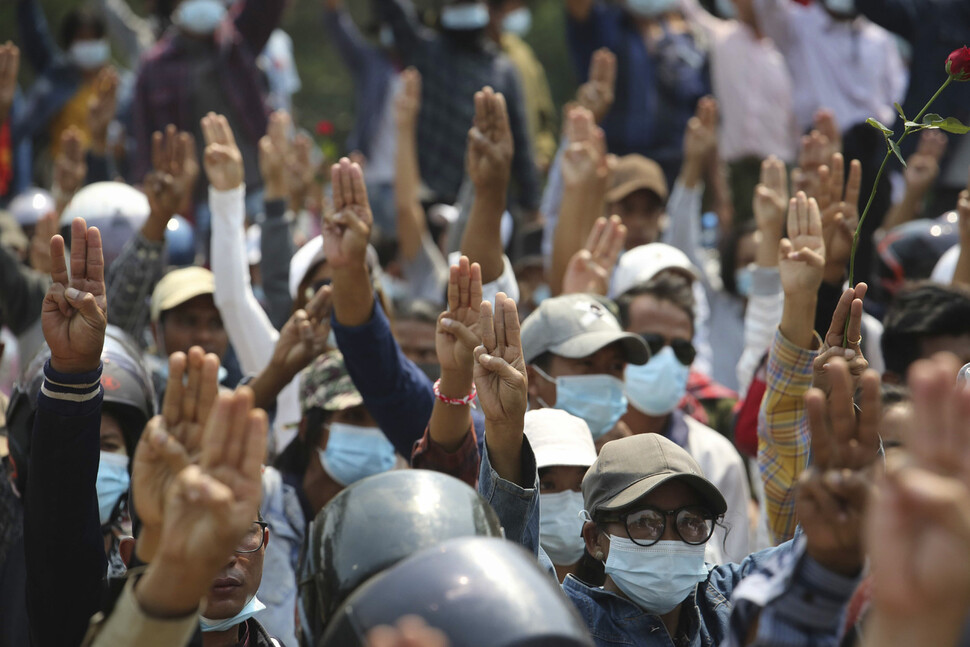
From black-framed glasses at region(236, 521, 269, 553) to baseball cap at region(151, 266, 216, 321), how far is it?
2.27 metres

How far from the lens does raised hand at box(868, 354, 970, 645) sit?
1.82 meters

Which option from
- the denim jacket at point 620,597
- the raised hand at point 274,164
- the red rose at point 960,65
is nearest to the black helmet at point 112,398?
the denim jacket at point 620,597

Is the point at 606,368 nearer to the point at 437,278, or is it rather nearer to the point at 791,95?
the point at 437,278

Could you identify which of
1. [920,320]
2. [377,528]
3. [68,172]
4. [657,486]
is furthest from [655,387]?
[68,172]

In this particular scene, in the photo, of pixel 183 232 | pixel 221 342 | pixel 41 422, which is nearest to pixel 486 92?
pixel 221 342

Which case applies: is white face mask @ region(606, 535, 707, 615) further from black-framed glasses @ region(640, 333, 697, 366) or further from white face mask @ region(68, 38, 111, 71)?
white face mask @ region(68, 38, 111, 71)

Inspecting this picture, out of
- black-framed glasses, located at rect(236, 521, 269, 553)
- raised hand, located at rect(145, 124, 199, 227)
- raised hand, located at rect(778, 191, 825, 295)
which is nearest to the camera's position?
black-framed glasses, located at rect(236, 521, 269, 553)

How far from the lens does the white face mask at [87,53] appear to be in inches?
410

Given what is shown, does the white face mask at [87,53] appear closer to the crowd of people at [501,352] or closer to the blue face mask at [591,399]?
the crowd of people at [501,352]

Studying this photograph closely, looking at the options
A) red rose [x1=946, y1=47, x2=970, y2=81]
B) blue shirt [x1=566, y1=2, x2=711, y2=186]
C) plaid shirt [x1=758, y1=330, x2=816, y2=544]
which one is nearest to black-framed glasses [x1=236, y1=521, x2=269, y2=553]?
plaid shirt [x1=758, y1=330, x2=816, y2=544]

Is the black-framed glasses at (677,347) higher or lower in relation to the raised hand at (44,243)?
higher

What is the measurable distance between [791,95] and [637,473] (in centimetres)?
631

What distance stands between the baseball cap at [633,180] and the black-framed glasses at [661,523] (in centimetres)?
381

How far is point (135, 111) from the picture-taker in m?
8.98
